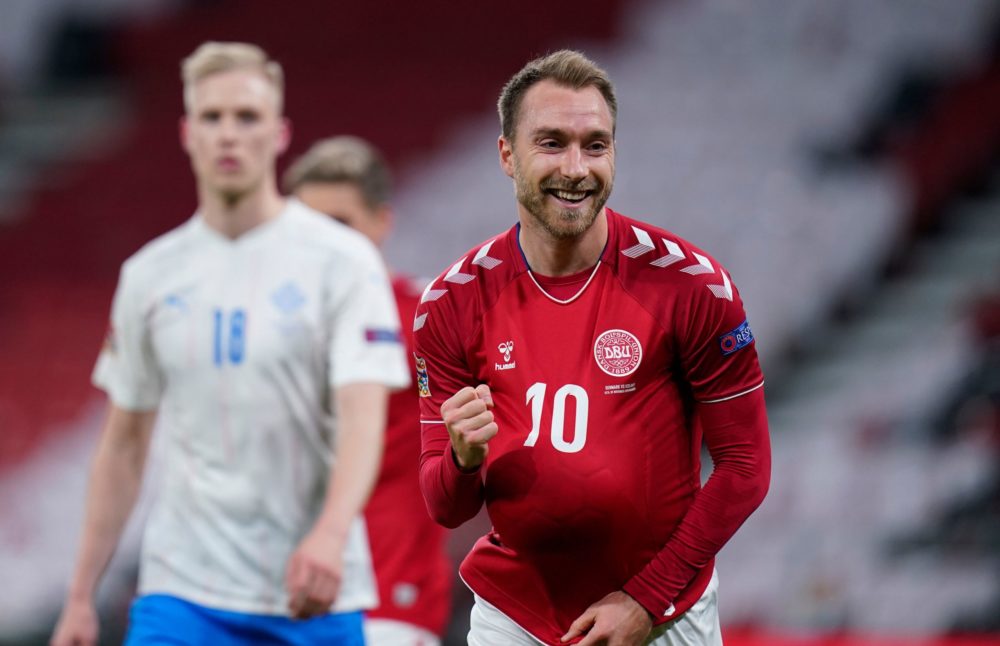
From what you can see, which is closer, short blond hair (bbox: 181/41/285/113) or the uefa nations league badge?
the uefa nations league badge

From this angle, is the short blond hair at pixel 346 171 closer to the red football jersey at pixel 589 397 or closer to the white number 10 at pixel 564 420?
the red football jersey at pixel 589 397

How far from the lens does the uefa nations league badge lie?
9.53 ft

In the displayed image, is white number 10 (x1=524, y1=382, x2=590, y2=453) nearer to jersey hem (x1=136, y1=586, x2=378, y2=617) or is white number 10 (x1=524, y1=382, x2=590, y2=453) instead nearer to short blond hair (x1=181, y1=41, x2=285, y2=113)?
jersey hem (x1=136, y1=586, x2=378, y2=617)

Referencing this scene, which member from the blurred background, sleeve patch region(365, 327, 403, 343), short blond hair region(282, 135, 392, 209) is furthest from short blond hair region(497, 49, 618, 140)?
the blurred background

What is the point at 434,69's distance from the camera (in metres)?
12.0

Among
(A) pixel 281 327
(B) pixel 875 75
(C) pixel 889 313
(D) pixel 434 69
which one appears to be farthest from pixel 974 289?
(A) pixel 281 327

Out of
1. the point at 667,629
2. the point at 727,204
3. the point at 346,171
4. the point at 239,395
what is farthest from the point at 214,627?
the point at 727,204

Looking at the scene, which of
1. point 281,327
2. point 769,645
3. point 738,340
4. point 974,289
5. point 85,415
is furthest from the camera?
point 85,415

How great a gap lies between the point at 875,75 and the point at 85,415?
6557mm

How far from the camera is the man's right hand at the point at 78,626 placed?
12.5 ft

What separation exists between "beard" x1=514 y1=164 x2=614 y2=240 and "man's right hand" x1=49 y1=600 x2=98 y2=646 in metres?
1.77

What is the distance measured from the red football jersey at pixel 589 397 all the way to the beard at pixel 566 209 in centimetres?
13

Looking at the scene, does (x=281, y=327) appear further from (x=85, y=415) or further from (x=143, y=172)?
(x=143, y=172)

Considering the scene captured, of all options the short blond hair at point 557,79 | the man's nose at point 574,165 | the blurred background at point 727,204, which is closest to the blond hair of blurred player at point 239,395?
the short blond hair at point 557,79
